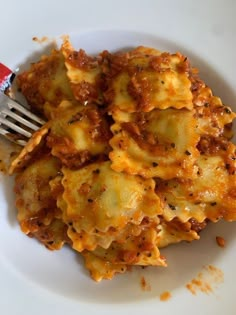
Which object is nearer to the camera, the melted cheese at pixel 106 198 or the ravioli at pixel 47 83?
the melted cheese at pixel 106 198

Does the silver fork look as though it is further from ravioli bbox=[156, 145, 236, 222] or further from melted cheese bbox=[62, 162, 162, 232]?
ravioli bbox=[156, 145, 236, 222]

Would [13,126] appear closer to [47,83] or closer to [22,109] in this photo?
[22,109]

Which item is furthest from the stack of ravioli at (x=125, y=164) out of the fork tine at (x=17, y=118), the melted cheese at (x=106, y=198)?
the fork tine at (x=17, y=118)

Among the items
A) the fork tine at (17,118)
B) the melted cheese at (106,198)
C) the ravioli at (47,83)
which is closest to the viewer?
the melted cheese at (106,198)

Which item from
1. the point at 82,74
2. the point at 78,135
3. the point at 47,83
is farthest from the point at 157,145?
the point at 47,83

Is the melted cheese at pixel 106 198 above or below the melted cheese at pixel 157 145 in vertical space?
below

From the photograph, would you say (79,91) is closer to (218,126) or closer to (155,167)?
(155,167)

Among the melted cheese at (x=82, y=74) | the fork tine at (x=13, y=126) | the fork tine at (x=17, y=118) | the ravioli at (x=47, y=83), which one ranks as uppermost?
the melted cheese at (x=82, y=74)

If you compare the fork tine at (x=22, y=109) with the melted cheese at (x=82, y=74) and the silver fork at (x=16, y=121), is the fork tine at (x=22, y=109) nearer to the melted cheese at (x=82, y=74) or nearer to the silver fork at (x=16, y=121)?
the silver fork at (x=16, y=121)
